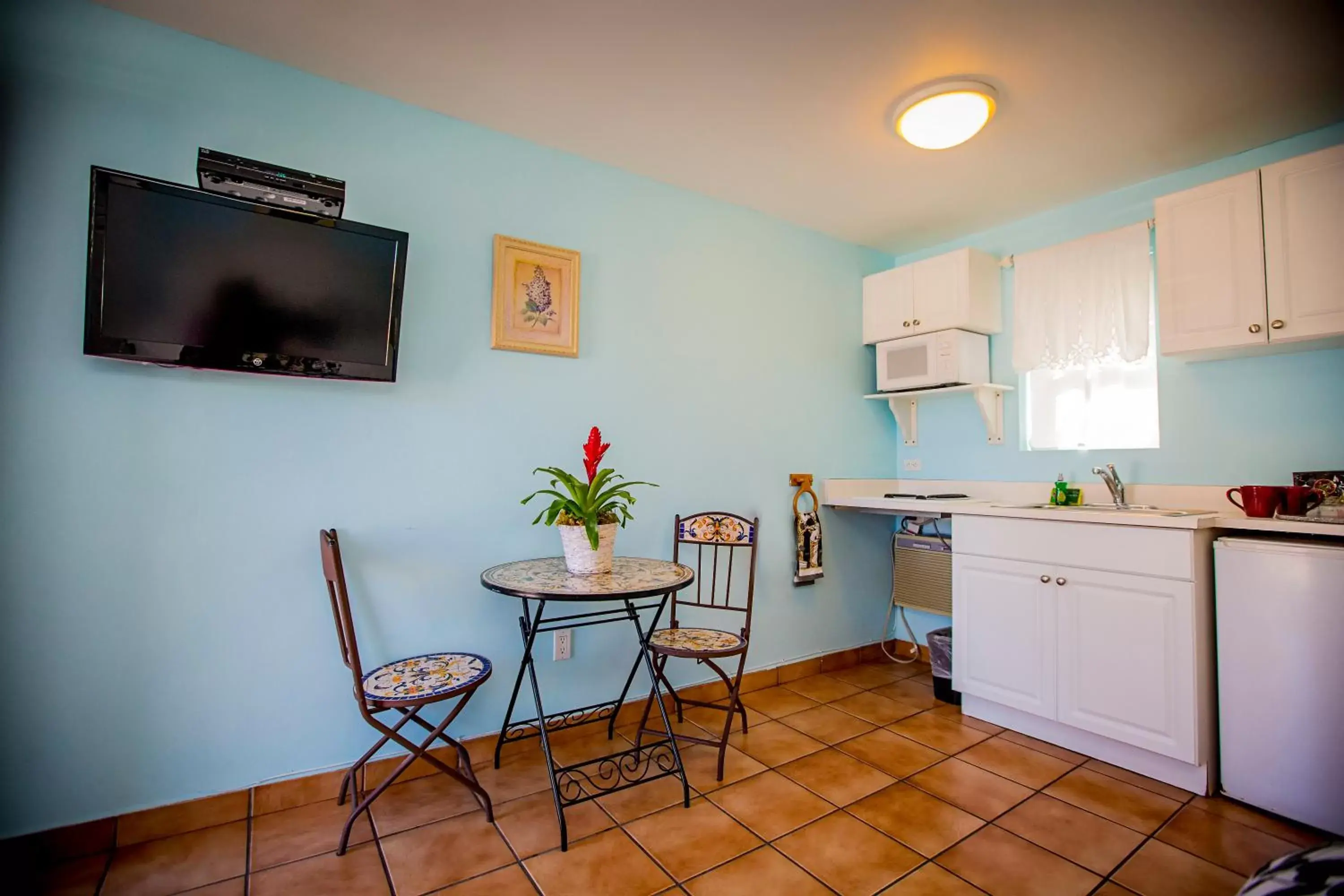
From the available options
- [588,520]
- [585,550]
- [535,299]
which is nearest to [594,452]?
[588,520]

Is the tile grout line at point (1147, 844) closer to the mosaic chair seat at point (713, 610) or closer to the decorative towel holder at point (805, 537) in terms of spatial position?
the mosaic chair seat at point (713, 610)

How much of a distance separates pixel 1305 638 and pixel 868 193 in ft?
8.01

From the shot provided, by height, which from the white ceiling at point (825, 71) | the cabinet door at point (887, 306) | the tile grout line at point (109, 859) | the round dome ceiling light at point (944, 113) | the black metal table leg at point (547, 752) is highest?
the white ceiling at point (825, 71)

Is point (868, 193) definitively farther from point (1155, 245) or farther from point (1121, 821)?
point (1121, 821)

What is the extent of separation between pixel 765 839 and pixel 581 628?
3.67ft

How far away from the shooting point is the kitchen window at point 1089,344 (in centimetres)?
289

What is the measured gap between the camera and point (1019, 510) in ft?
8.83

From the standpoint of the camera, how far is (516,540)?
2.52m

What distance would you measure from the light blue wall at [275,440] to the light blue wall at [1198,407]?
1.67 metres

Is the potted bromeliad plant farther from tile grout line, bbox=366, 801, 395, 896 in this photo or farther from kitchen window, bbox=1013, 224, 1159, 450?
kitchen window, bbox=1013, 224, 1159, 450

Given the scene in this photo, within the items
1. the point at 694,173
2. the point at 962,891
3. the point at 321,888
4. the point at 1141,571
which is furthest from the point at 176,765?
the point at 1141,571

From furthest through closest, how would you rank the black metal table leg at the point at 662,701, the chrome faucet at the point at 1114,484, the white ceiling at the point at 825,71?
1. the chrome faucet at the point at 1114,484
2. the black metal table leg at the point at 662,701
3. the white ceiling at the point at 825,71

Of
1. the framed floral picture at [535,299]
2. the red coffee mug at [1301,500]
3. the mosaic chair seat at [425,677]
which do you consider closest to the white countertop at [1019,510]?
the red coffee mug at [1301,500]

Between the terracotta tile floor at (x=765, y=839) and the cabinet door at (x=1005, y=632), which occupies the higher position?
the cabinet door at (x=1005, y=632)
